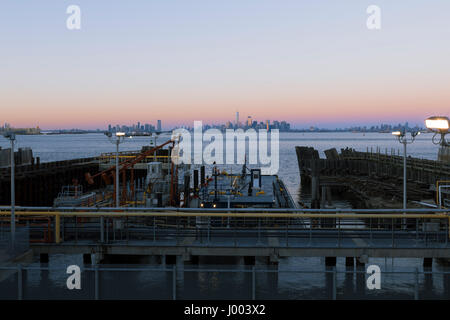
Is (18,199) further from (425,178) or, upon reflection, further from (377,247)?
(425,178)

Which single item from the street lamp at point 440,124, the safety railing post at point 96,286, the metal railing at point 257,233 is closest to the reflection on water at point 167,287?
the safety railing post at point 96,286

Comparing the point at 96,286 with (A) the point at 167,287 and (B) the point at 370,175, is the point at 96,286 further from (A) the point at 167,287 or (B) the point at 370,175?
(B) the point at 370,175

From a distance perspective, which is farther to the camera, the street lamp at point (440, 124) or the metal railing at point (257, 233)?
the metal railing at point (257, 233)

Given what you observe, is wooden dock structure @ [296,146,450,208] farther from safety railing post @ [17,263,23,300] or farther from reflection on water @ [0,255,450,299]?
safety railing post @ [17,263,23,300]

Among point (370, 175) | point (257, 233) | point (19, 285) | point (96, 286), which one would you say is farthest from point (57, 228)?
point (370, 175)

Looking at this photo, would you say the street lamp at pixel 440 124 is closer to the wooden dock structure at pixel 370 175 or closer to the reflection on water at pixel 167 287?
the reflection on water at pixel 167 287

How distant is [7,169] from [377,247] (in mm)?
47800

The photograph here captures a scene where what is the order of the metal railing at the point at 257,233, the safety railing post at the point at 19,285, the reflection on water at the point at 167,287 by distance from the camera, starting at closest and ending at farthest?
the safety railing post at the point at 19,285 → the reflection on water at the point at 167,287 → the metal railing at the point at 257,233

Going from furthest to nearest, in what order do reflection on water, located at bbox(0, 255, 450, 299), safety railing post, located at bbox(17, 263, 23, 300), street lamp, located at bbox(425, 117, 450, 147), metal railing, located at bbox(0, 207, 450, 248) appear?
metal railing, located at bbox(0, 207, 450, 248)
reflection on water, located at bbox(0, 255, 450, 299)
safety railing post, located at bbox(17, 263, 23, 300)
street lamp, located at bbox(425, 117, 450, 147)

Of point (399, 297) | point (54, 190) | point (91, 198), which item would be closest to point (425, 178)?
point (91, 198)

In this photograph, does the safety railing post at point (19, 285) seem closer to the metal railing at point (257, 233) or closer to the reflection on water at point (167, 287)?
the reflection on water at point (167, 287)

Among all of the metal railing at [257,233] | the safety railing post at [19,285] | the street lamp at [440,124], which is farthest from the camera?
the metal railing at [257,233]

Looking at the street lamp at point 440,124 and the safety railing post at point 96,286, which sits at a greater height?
the street lamp at point 440,124

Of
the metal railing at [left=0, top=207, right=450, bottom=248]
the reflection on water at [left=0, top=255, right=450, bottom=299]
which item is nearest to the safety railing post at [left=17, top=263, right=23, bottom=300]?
the reflection on water at [left=0, top=255, right=450, bottom=299]
